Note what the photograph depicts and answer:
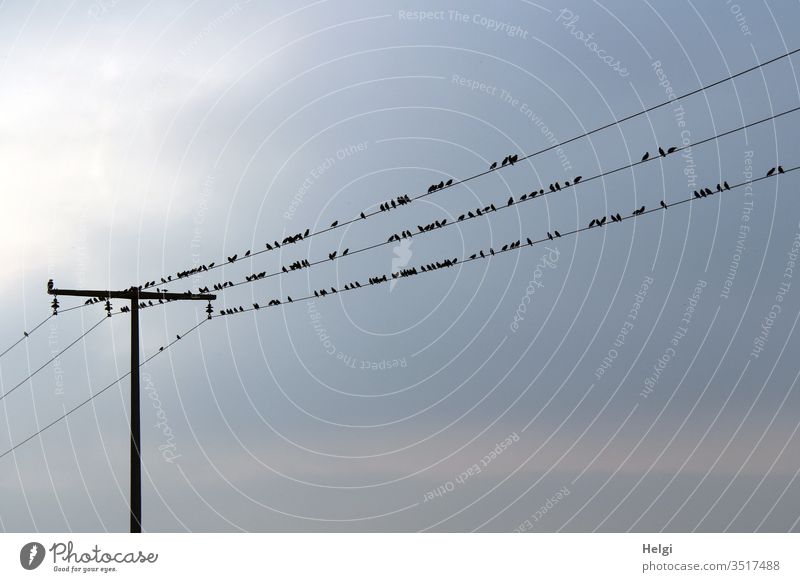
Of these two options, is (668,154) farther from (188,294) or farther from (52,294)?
(52,294)

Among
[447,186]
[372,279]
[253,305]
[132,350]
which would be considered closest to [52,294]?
[132,350]

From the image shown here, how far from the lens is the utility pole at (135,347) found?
3475 centimetres

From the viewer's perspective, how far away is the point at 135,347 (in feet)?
119

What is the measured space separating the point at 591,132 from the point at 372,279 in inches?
445

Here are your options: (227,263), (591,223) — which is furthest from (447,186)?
(227,263)

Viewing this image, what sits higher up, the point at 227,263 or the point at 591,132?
the point at 227,263

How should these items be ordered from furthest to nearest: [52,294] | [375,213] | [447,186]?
[52,294] → [375,213] → [447,186]

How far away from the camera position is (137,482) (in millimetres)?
35031

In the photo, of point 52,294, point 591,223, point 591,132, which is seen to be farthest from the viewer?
point 52,294

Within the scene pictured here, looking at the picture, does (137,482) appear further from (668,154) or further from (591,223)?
(668,154)

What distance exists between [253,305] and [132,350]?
4.16 metres

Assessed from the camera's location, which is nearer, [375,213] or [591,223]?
[375,213]

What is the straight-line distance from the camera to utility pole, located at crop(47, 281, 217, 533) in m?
34.8
